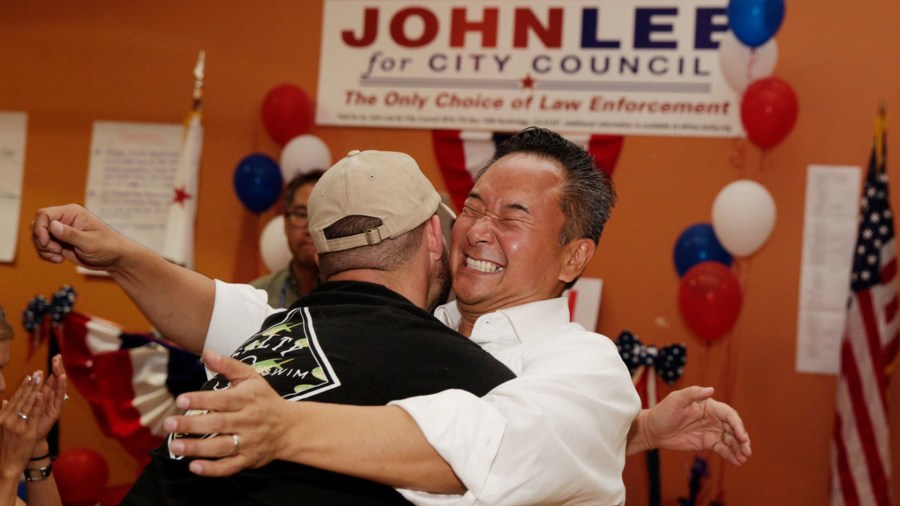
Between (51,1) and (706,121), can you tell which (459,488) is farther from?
(51,1)

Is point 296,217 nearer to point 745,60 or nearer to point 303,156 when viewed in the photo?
point 303,156

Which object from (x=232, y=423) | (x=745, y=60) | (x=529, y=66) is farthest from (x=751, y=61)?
(x=232, y=423)

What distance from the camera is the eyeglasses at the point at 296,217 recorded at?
4.61 meters

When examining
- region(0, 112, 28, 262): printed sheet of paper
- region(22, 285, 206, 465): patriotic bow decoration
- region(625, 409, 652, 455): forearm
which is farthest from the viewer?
region(0, 112, 28, 262): printed sheet of paper

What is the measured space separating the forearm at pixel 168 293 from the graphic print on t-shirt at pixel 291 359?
474 millimetres

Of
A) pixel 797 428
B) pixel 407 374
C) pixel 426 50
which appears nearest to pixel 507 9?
pixel 426 50

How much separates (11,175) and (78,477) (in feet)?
7.81

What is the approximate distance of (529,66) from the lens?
5.48m

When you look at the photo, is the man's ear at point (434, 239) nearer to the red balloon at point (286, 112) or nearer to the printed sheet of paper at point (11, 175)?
the red balloon at point (286, 112)

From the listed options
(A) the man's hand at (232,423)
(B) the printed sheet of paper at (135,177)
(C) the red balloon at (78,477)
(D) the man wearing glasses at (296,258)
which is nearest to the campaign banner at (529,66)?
(B) the printed sheet of paper at (135,177)

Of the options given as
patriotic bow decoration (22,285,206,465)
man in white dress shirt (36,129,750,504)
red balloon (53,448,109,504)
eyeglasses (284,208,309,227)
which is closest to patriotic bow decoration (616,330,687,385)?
eyeglasses (284,208,309,227)

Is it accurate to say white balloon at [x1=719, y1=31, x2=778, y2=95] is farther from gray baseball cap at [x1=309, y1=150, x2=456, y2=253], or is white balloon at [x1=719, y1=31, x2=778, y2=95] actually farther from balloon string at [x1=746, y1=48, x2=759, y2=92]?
gray baseball cap at [x1=309, y1=150, x2=456, y2=253]

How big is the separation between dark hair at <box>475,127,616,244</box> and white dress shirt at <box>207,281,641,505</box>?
40cm

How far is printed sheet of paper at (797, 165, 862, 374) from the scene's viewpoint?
4984mm
